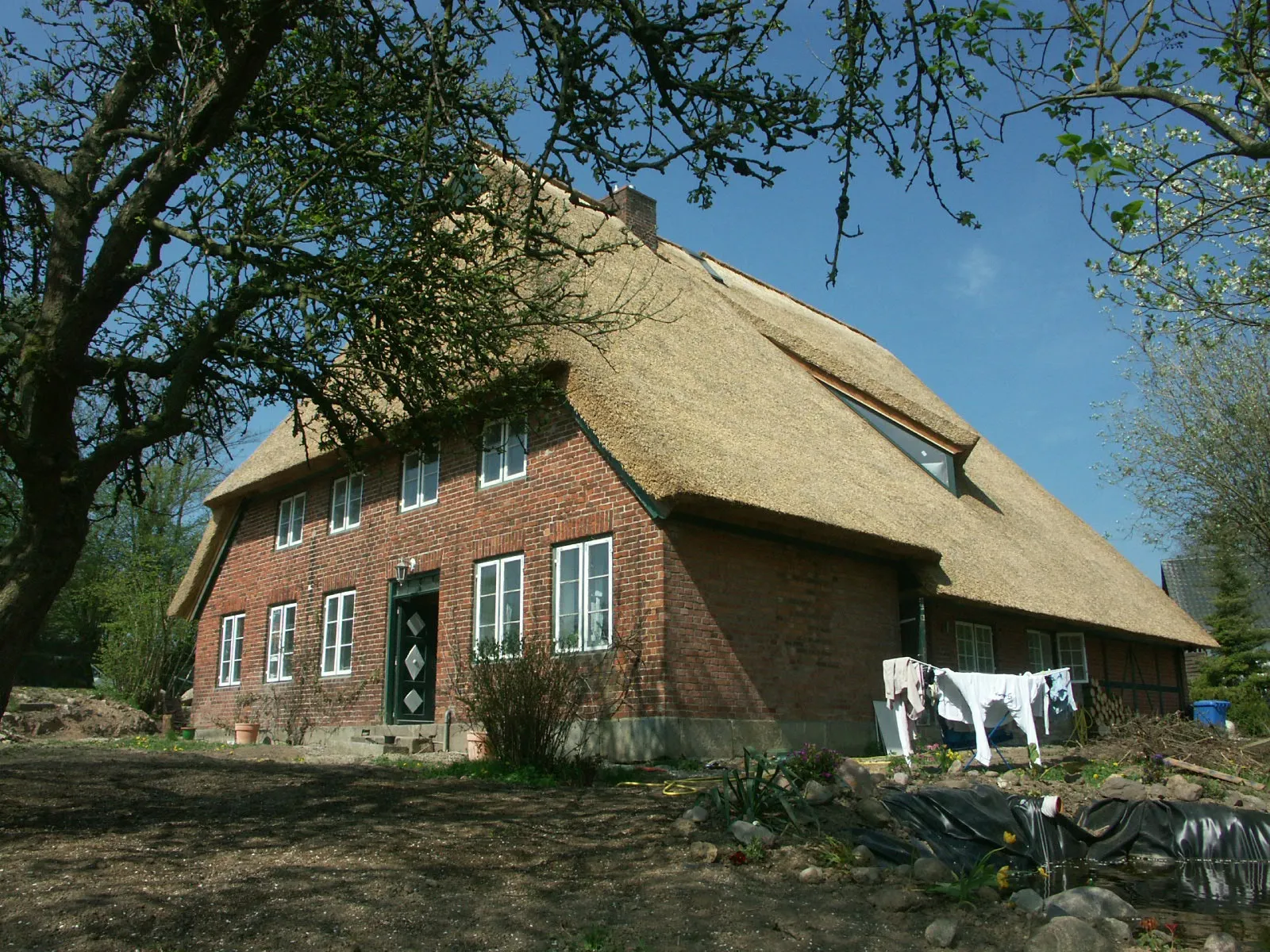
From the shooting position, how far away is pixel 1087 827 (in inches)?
340

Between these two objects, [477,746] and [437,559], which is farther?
[437,559]

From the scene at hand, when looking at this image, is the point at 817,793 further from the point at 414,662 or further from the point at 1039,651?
the point at 1039,651

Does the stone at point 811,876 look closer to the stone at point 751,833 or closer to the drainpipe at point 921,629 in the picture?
the stone at point 751,833

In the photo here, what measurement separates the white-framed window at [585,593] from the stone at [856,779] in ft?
14.9

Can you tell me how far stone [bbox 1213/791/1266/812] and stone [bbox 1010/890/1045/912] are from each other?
16.4 feet

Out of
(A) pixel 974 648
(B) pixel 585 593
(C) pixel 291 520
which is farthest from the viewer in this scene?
(C) pixel 291 520

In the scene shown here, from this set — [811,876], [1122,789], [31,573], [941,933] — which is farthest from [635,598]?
[941,933]

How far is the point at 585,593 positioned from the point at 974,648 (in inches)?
273

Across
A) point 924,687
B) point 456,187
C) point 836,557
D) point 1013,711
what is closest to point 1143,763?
point 1013,711

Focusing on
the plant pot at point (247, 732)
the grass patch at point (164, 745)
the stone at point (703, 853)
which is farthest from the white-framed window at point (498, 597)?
the stone at point (703, 853)

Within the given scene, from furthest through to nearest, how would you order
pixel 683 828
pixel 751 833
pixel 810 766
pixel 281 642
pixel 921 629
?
pixel 281 642 → pixel 921 629 → pixel 810 766 → pixel 683 828 → pixel 751 833

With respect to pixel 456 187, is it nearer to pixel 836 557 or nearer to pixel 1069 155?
pixel 1069 155

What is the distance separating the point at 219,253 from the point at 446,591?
761 centimetres

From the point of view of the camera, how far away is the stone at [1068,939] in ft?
16.3
